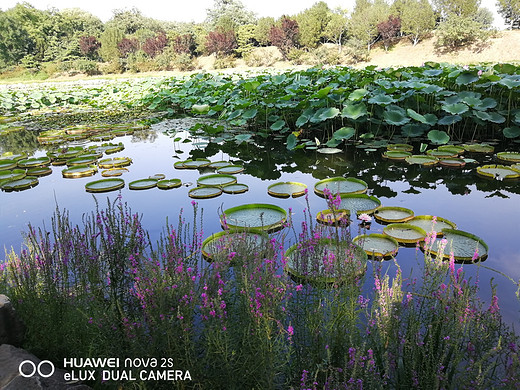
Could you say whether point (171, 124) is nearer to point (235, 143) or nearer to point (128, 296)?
point (235, 143)

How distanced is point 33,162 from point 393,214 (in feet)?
17.9

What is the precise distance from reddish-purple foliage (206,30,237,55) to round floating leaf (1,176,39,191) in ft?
102

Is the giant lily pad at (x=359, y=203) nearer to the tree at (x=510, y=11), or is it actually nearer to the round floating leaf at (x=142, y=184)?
the round floating leaf at (x=142, y=184)

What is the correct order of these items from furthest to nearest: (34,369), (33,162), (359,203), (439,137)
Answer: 1. (33,162)
2. (439,137)
3. (359,203)
4. (34,369)

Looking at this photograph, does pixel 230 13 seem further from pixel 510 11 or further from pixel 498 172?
pixel 498 172

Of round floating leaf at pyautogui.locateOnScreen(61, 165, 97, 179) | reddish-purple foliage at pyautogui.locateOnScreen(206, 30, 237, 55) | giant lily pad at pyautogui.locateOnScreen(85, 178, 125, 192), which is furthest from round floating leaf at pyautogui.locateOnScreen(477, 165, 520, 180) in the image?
reddish-purple foliage at pyautogui.locateOnScreen(206, 30, 237, 55)

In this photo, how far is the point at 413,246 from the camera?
2.92m

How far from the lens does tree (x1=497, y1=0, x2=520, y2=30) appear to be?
31270 millimetres

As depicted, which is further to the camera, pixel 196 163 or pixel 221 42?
pixel 221 42

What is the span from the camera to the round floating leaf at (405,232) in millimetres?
2903

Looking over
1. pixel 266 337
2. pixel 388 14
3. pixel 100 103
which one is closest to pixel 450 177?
pixel 266 337

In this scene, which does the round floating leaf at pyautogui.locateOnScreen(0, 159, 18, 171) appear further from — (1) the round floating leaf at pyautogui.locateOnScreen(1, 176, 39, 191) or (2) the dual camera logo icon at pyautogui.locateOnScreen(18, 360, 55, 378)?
(2) the dual camera logo icon at pyautogui.locateOnScreen(18, 360, 55, 378)

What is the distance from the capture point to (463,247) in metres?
2.74

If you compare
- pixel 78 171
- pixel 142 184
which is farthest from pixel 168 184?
pixel 78 171
